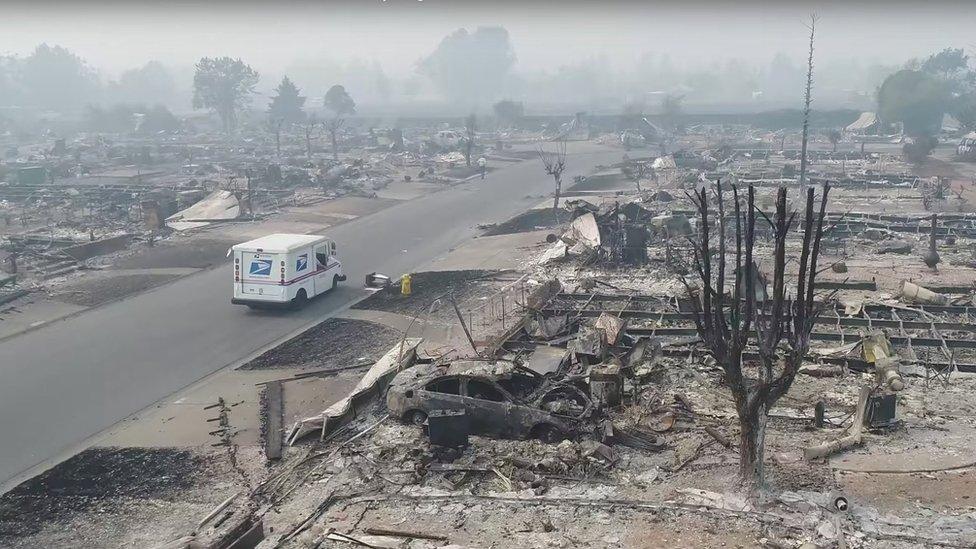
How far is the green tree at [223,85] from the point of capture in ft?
331

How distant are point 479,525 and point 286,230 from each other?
2677 centimetres

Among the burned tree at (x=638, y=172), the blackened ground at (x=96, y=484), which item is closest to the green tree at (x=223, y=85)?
the burned tree at (x=638, y=172)

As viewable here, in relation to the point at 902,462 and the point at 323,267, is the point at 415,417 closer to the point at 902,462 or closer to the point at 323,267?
the point at 902,462

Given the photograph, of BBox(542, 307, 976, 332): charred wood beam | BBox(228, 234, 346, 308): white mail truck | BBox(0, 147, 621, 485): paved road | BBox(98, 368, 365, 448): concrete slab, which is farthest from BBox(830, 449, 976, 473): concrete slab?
BBox(228, 234, 346, 308): white mail truck

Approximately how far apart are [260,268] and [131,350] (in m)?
4.09

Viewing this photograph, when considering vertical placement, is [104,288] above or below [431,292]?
below

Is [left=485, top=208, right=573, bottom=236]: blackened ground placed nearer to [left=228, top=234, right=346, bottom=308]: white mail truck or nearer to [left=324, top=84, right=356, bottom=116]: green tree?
[left=228, top=234, right=346, bottom=308]: white mail truck

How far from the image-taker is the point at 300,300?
23078mm

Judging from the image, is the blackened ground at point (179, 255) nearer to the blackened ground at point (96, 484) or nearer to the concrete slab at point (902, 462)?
the blackened ground at point (96, 484)

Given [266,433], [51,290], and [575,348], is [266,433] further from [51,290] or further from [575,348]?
[51,290]

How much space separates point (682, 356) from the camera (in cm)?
1742

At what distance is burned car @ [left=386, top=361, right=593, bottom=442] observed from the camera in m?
13.3

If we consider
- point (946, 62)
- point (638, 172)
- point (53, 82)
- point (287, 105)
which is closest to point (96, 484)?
point (638, 172)

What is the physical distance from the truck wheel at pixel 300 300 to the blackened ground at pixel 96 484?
8.97 meters
